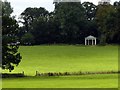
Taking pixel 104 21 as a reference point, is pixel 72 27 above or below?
below

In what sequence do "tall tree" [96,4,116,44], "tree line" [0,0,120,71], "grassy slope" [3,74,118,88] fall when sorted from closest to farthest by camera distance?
"grassy slope" [3,74,118,88], "tall tree" [96,4,116,44], "tree line" [0,0,120,71]

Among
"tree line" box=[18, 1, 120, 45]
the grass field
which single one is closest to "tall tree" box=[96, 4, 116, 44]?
"tree line" box=[18, 1, 120, 45]

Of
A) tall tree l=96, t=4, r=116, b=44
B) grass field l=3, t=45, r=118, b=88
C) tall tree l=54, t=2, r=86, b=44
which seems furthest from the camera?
tall tree l=54, t=2, r=86, b=44

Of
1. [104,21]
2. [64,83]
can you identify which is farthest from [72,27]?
[64,83]

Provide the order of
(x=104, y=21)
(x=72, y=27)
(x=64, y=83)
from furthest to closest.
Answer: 1. (x=72, y=27)
2. (x=104, y=21)
3. (x=64, y=83)

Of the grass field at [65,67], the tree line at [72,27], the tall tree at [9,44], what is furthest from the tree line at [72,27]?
the tall tree at [9,44]

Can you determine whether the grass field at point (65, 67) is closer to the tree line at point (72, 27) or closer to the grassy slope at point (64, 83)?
the grassy slope at point (64, 83)

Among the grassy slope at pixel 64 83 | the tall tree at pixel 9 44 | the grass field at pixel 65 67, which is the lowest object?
the grass field at pixel 65 67

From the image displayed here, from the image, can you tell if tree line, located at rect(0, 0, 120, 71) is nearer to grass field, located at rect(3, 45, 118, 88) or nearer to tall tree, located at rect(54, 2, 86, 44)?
tall tree, located at rect(54, 2, 86, 44)

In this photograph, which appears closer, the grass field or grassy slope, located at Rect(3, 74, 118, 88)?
grassy slope, located at Rect(3, 74, 118, 88)

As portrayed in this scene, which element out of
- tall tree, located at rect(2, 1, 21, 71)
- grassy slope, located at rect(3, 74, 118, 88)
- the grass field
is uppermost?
tall tree, located at rect(2, 1, 21, 71)

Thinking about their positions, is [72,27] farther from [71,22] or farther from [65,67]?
A: [65,67]

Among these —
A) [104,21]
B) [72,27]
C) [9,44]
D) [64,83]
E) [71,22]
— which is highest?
[104,21]

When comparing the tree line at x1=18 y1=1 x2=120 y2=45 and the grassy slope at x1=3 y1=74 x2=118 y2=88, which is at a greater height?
the tree line at x1=18 y1=1 x2=120 y2=45
